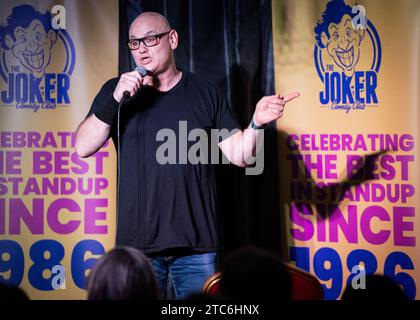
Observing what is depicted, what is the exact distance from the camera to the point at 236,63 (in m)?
3.35

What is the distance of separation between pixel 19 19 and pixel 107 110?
1.10m

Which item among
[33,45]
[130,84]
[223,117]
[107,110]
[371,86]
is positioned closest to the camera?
[130,84]

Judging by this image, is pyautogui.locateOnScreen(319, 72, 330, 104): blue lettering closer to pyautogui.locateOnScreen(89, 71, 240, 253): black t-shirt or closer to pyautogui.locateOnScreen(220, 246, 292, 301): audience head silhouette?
pyautogui.locateOnScreen(89, 71, 240, 253): black t-shirt

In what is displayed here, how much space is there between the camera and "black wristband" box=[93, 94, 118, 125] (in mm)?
2635

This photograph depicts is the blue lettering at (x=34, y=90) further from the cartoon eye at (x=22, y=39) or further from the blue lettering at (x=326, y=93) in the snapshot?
the blue lettering at (x=326, y=93)

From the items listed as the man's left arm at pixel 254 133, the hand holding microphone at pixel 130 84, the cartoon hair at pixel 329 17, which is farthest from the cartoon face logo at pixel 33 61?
the cartoon hair at pixel 329 17

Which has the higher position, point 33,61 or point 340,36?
point 340,36

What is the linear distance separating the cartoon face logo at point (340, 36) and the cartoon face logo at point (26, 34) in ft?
5.23

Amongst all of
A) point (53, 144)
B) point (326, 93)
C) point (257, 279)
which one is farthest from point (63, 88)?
point (257, 279)

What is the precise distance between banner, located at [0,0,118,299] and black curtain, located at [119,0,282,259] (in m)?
0.24

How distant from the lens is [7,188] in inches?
130

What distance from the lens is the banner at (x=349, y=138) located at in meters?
3.16

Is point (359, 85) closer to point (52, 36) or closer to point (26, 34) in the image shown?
point (52, 36)
